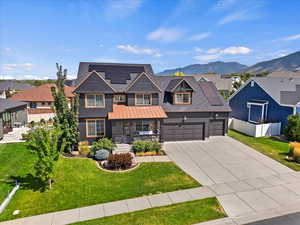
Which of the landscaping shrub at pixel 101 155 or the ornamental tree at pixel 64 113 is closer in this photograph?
the landscaping shrub at pixel 101 155

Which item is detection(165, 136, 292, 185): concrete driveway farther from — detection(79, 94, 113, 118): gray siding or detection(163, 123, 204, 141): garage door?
detection(79, 94, 113, 118): gray siding

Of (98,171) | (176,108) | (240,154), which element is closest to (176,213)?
(98,171)

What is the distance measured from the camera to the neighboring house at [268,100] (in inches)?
906

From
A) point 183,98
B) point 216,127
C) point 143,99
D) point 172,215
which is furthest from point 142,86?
point 172,215

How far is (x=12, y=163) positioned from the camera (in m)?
14.8

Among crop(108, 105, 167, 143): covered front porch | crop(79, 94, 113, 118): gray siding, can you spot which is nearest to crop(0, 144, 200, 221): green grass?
crop(108, 105, 167, 143): covered front porch

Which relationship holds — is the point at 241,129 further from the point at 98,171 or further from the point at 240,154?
the point at 98,171

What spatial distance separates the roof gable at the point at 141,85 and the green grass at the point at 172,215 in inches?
526

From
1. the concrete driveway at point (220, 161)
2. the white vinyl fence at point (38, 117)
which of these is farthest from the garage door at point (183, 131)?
the white vinyl fence at point (38, 117)

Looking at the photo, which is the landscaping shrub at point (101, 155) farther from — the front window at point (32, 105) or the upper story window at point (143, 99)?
the front window at point (32, 105)

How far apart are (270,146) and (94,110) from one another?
18506 mm

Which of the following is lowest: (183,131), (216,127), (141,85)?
(183,131)

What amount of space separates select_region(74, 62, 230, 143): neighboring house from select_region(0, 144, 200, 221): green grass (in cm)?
503

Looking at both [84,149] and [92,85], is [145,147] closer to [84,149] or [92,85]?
[84,149]
